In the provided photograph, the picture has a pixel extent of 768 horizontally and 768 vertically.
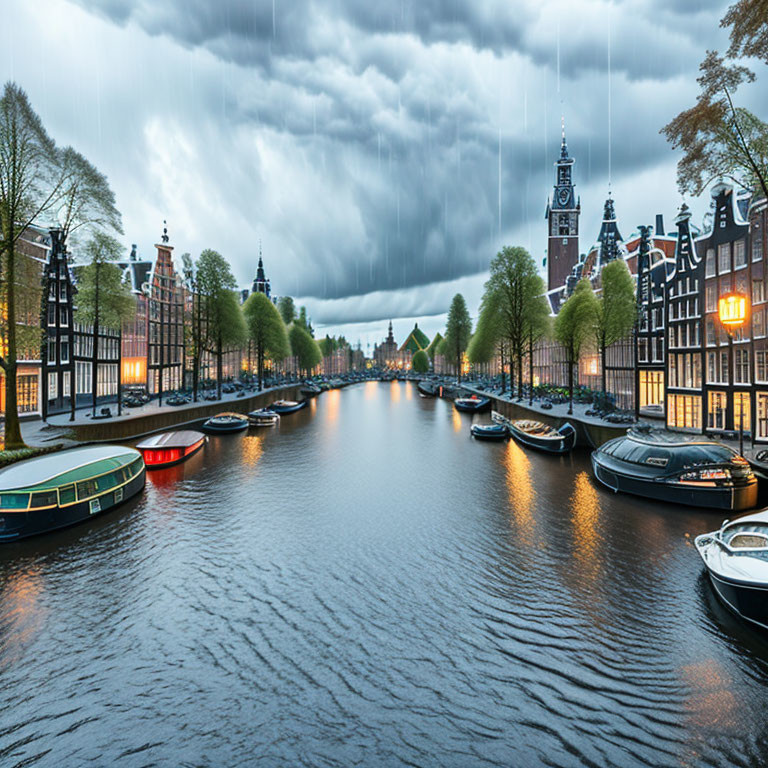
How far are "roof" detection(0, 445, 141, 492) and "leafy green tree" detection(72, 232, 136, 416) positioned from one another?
20870 millimetres

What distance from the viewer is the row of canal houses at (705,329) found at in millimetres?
30531

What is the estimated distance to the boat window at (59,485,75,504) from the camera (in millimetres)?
19109

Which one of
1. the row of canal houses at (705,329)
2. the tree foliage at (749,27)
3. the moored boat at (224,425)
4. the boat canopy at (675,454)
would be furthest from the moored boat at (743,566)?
the moored boat at (224,425)

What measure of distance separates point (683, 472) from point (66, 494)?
28017 millimetres

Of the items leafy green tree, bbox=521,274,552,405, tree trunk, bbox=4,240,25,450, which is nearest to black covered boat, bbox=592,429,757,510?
tree trunk, bbox=4,240,25,450

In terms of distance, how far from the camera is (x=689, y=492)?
72.5ft

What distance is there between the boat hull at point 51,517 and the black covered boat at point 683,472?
26.0 meters

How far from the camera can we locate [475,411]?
70.8 metres

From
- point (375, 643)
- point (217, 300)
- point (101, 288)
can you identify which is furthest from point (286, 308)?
point (375, 643)

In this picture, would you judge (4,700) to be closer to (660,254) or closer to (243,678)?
(243,678)

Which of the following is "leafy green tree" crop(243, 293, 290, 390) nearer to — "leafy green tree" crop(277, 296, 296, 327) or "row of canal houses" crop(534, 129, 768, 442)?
"leafy green tree" crop(277, 296, 296, 327)

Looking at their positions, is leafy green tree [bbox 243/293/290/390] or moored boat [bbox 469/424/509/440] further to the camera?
leafy green tree [bbox 243/293/290/390]

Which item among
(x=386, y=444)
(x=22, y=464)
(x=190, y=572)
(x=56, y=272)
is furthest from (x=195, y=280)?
(x=190, y=572)

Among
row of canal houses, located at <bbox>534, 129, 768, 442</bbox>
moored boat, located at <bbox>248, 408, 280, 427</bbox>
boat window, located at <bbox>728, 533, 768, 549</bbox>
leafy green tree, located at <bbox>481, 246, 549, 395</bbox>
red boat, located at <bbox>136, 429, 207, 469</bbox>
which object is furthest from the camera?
leafy green tree, located at <bbox>481, 246, 549, 395</bbox>
